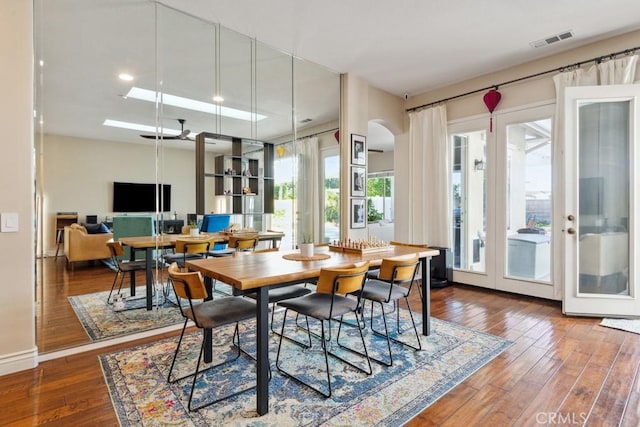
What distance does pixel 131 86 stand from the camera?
3.04 metres

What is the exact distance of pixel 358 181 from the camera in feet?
15.4

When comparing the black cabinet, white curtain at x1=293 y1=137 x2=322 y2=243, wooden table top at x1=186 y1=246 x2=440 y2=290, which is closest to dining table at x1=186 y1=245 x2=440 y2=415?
wooden table top at x1=186 y1=246 x2=440 y2=290

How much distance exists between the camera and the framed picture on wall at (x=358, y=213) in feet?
15.2

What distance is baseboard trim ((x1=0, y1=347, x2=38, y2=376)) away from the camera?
86.8 inches

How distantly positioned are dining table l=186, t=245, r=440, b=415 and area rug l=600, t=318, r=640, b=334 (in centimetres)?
177

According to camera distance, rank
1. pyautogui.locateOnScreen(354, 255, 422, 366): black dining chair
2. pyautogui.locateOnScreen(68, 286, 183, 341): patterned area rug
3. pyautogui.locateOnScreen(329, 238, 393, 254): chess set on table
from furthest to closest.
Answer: pyautogui.locateOnScreen(68, 286, 183, 341): patterned area rug, pyautogui.locateOnScreen(329, 238, 393, 254): chess set on table, pyautogui.locateOnScreen(354, 255, 422, 366): black dining chair

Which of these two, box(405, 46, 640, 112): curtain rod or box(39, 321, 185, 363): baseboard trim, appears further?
box(405, 46, 640, 112): curtain rod

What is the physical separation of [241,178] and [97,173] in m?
1.36

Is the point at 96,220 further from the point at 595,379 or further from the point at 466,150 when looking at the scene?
the point at 466,150

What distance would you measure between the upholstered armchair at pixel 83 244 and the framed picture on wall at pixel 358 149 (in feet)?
9.97

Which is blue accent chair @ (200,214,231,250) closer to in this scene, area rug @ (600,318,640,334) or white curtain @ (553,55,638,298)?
white curtain @ (553,55,638,298)

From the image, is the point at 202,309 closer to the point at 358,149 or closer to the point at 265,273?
the point at 265,273

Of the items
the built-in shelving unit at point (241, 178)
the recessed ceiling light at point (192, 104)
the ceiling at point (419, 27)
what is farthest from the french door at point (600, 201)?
the recessed ceiling light at point (192, 104)

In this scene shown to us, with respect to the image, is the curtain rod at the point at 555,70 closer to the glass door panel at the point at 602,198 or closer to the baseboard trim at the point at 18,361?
the glass door panel at the point at 602,198
